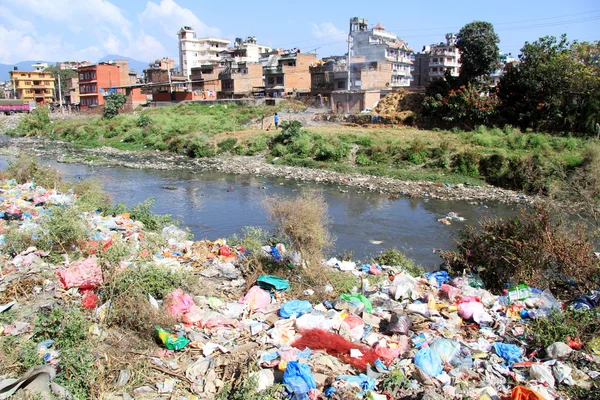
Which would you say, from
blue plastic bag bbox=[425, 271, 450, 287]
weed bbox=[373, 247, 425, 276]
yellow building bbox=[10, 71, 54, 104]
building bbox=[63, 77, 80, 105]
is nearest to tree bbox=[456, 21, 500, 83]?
weed bbox=[373, 247, 425, 276]

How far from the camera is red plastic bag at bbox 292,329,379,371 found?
16.9 feet

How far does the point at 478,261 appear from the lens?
332 inches

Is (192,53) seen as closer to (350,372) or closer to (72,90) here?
(72,90)

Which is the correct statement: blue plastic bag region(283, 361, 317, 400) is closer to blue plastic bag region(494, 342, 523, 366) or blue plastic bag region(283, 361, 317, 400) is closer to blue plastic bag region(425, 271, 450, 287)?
blue plastic bag region(494, 342, 523, 366)

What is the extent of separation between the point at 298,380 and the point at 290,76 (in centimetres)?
4051

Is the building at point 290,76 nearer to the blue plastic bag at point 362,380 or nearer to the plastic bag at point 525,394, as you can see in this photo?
the blue plastic bag at point 362,380

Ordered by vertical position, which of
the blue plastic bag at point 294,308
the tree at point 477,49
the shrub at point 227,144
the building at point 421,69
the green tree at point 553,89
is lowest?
the blue plastic bag at point 294,308

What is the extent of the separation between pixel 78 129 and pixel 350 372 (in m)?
37.6

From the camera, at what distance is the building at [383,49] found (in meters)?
41.3

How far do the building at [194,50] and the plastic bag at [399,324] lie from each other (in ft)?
206

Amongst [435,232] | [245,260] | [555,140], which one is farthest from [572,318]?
[555,140]

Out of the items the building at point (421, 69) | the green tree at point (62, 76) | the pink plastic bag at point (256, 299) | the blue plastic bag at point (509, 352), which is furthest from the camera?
the green tree at point (62, 76)

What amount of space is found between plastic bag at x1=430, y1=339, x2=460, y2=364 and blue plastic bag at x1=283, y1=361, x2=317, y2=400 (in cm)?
155

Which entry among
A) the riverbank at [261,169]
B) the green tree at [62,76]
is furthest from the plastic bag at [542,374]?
the green tree at [62,76]
